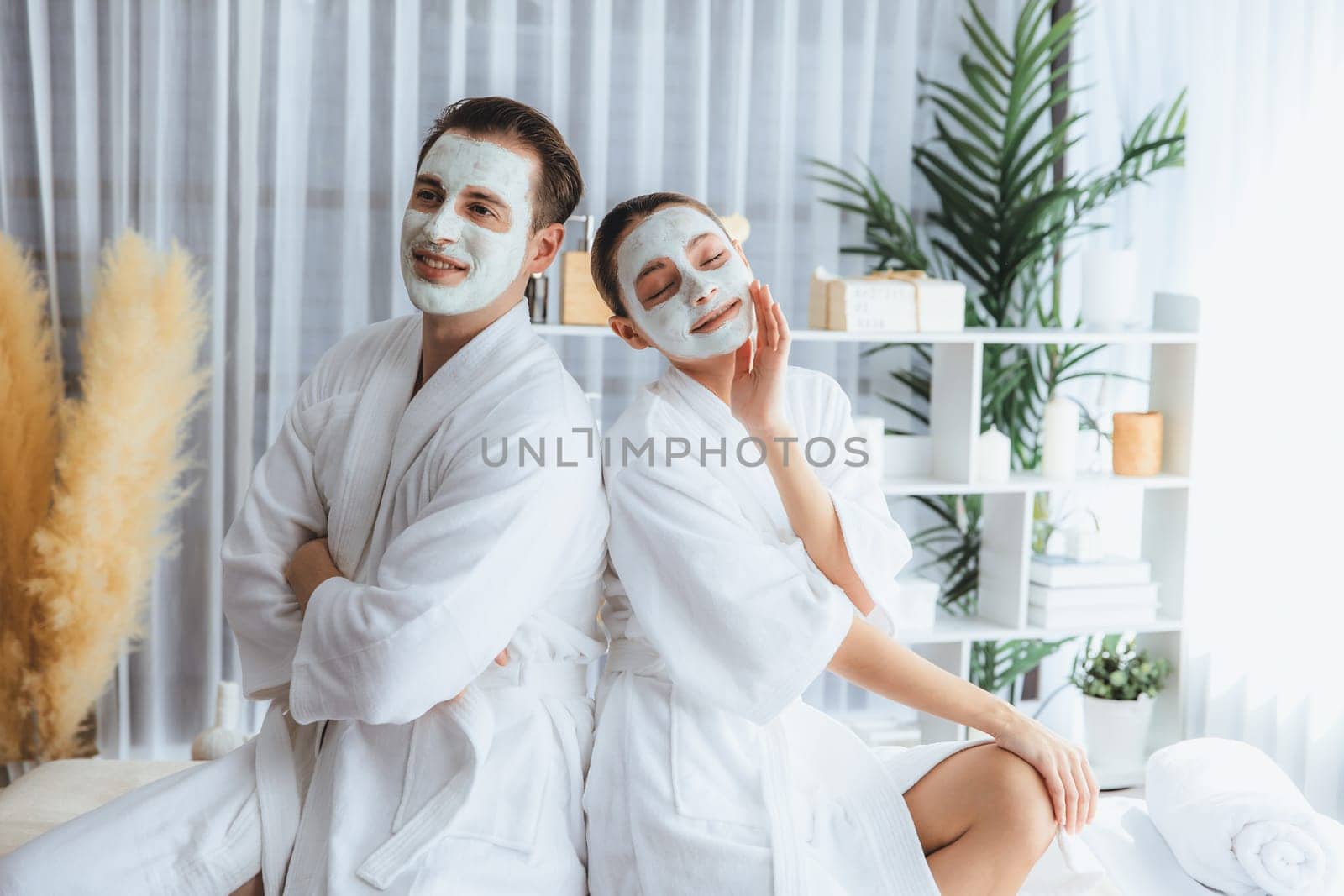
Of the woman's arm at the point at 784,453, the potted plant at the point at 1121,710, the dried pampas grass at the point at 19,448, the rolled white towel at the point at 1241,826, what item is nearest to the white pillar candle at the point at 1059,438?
the potted plant at the point at 1121,710

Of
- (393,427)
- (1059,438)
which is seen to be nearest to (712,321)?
(393,427)

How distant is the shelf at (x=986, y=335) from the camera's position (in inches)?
112

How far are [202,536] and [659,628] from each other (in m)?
1.93

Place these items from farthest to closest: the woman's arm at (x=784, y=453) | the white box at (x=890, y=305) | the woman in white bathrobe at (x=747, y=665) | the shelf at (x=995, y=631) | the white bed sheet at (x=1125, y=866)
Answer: the shelf at (x=995, y=631) < the white box at (x=890, y=305) < the white bed sheet at (x=1125, y=866) < the woman's arm at (x=784, y=453) < the woman in white bathrobe at (x=747, y=665)

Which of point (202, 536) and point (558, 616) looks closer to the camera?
point (558, 616)

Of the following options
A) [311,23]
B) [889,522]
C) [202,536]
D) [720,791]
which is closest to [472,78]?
[311,23]

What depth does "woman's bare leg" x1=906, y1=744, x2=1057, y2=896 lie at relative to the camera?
4.85 ft

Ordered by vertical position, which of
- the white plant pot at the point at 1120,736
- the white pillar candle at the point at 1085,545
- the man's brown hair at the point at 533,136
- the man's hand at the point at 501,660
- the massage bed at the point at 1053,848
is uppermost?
the man's brown hair at the point at 533,136

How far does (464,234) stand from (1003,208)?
2.05 metres

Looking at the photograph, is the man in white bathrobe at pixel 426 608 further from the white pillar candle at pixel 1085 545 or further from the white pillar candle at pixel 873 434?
the white pillar candle at pixel 1085 545

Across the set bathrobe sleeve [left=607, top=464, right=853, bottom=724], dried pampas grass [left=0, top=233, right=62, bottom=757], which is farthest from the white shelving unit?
bathrobe sleeve [left=607, top=464, right=853, bottom=724]

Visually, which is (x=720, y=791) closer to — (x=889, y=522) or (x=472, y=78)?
(x=889, y=522)

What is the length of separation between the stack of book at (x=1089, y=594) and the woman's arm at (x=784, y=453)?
161cm

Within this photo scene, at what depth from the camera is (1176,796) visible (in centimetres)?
183
